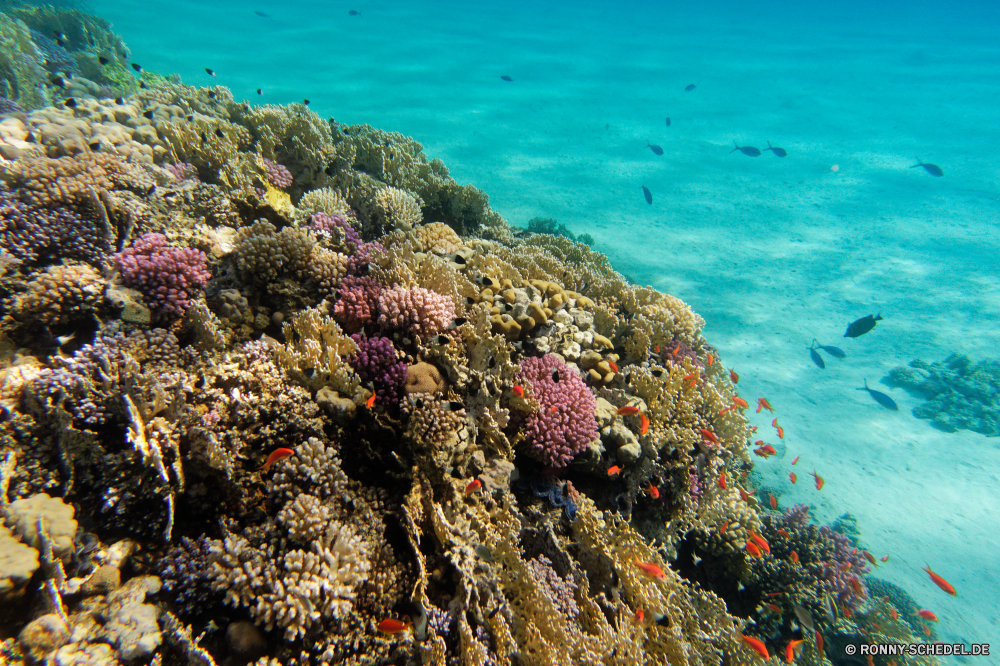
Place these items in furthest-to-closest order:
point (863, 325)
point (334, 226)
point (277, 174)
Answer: point (863, 325)
point (277, 174)
point (334, 226)

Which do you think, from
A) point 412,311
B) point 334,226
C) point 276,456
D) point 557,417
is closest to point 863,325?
point 557,417

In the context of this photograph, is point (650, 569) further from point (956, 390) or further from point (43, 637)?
point (956, 390)

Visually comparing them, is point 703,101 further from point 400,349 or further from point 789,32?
point 400,349

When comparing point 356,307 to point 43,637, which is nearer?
point 43,637

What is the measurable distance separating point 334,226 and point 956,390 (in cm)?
2010

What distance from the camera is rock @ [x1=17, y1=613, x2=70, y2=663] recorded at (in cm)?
205

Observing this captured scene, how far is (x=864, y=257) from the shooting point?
20500 mm

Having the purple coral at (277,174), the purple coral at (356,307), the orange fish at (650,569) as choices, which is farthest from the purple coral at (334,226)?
the orange fish at (650,569)

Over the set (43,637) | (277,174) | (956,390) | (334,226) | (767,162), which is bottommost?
(43,637)

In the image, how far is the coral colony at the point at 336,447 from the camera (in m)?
2.52

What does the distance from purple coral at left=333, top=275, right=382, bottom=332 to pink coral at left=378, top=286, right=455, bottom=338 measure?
0.16 m

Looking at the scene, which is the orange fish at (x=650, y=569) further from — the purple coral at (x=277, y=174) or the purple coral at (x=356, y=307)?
the purple coral at (x=277, y=174)

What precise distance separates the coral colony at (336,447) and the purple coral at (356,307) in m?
0.03

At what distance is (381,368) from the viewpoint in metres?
3.85
